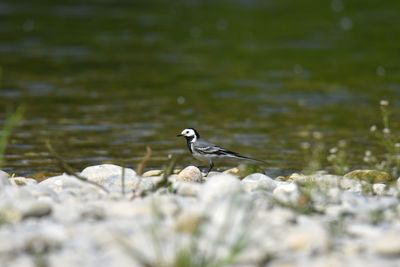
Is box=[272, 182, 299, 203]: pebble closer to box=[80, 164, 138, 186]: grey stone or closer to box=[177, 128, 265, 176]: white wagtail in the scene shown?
box=[80, 164, 138, 186]: grey stone

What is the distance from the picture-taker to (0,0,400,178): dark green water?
46.0 ft

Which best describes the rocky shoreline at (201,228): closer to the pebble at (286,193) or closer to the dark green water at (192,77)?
the pebble at (286,193)

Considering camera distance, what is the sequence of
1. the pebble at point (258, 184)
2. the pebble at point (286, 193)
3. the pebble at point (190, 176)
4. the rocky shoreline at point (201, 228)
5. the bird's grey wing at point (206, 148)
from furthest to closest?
the bird's grey wing at point (206, 148) < the pebble at point (190, 176) < the pebble at point (258, 184) < the pebble at point (286, 193) < the rocky shoreline at point (201, 228)

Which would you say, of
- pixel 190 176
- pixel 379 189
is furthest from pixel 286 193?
pixel 190 176

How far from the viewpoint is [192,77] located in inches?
758

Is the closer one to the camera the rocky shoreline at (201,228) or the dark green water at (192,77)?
the rocky shoreline at (201,228)

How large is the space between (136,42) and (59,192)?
16.4 m

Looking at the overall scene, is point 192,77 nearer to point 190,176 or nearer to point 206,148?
point 206,148

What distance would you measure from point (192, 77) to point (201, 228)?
13.3 meters

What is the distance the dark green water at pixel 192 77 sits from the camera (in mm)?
14023

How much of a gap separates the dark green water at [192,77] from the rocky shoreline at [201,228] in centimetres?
521

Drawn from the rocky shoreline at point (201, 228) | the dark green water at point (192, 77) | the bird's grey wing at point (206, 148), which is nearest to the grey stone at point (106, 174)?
the bird's grey wing at point (206, 148)

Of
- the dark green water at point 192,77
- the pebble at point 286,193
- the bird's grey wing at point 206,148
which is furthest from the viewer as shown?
the dark green water at point 192,77

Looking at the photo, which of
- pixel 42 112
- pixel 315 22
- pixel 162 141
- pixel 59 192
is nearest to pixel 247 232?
pixel 59 192
